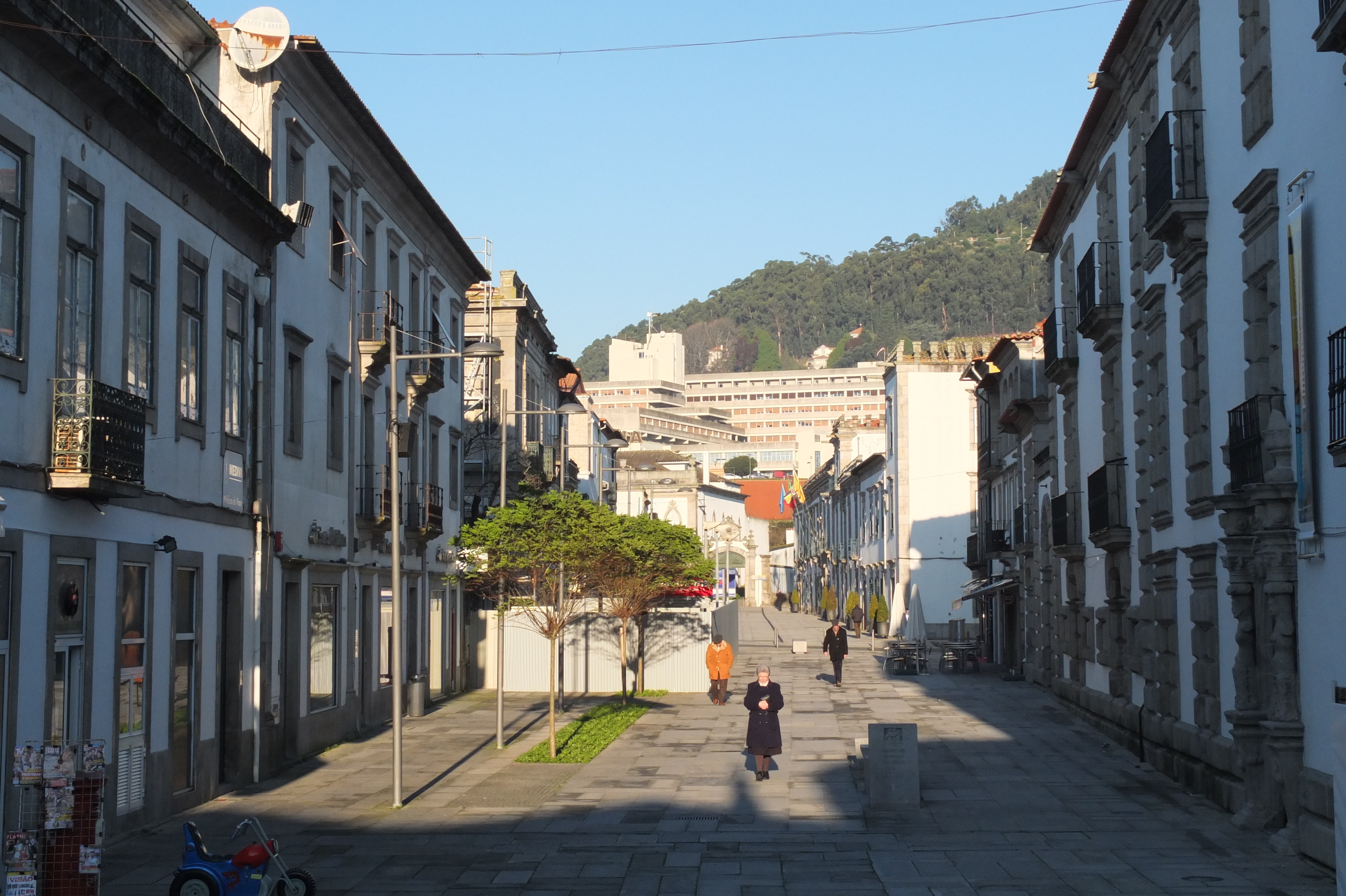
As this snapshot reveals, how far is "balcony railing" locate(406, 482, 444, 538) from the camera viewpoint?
29578mm

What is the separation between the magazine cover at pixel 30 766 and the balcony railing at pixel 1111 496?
17.8 m

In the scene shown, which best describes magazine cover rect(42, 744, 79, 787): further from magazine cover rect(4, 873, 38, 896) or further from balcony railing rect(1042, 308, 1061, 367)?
balcony railing rect(1042, 308, 1061, 367)

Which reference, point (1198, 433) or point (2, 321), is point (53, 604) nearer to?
point (2, 321)

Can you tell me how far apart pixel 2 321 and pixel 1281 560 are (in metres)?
12.7

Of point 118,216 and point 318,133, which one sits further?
point 318,133

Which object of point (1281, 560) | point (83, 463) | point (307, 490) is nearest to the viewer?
point (83, 463)

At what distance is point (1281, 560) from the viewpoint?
49.3 feet

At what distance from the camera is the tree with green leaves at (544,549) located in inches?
986

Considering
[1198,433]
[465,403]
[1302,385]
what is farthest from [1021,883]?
[465,403]

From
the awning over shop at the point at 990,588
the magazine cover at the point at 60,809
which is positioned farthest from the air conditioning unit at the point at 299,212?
the awning over shop at the point at 990,588

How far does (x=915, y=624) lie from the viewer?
144ft

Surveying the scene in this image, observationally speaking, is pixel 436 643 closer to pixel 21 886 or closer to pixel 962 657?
pixel 962 657

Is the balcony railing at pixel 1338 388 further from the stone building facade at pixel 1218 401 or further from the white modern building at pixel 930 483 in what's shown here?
the white modern building at pixel 930 483

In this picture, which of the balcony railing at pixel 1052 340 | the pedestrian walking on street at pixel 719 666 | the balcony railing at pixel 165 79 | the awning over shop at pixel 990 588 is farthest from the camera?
the awning over shop at pixel 990 588
